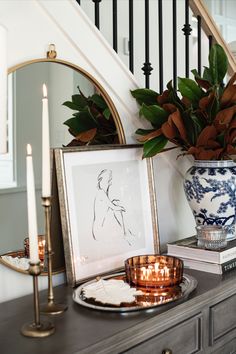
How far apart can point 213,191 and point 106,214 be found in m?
0.38

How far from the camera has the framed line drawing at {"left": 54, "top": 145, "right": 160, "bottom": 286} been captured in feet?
4.53

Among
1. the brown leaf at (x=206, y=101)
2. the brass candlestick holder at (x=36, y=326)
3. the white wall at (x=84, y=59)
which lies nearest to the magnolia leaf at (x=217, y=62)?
the brown leaf at (x=206, y=101)

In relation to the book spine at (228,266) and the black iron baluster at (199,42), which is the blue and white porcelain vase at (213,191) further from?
the black iron baluster at (199,42)

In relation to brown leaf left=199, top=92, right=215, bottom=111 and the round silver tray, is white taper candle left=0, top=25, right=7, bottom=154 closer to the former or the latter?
the round silver tray

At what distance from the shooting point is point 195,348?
127cm

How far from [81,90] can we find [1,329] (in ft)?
2.46

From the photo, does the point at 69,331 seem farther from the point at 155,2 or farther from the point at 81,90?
the point at 155,2

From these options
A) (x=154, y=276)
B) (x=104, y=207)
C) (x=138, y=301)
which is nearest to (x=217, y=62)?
(x=104, y=207)

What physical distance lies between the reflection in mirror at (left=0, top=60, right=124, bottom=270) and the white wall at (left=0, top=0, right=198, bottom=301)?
0.05m

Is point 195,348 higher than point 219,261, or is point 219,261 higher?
point 219,261

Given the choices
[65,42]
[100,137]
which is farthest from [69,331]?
[65,42]

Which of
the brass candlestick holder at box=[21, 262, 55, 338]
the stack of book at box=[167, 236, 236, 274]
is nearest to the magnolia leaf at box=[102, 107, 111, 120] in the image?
the stack of book at box=[167, 236, 236, 274]

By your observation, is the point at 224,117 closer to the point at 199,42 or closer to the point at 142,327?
the point at 199,42

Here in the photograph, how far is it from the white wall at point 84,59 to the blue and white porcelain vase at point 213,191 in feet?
0.59
